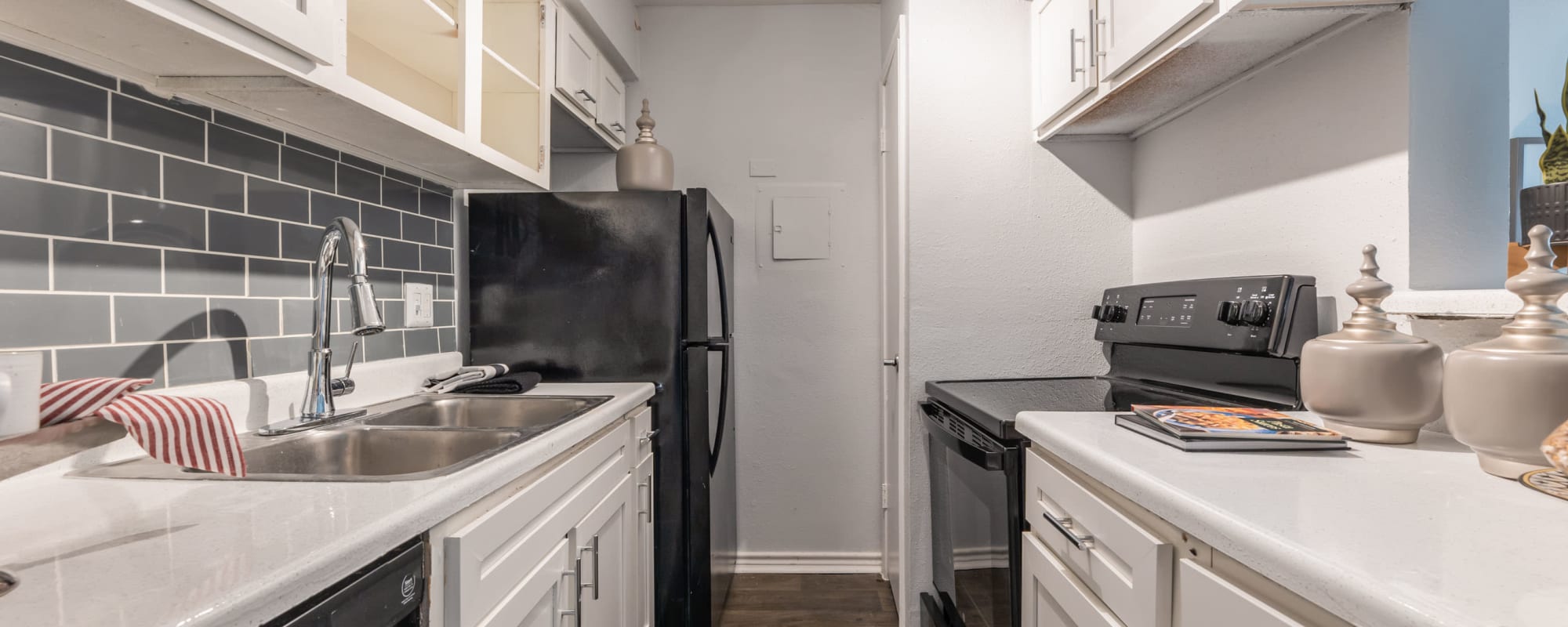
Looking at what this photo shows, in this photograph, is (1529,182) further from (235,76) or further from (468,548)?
(235,76)

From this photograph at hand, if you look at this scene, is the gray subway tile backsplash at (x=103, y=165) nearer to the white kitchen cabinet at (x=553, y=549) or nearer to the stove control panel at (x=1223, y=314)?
the white kitchen cabinet at (x=553, y=549)

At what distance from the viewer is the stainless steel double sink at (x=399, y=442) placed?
886mm

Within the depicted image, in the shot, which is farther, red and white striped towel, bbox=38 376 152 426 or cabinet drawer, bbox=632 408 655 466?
cabinet drawer, bbox=632 408 655 466

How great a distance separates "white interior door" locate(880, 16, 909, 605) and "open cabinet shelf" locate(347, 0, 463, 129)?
123cm

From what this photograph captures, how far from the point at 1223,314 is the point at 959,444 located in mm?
622

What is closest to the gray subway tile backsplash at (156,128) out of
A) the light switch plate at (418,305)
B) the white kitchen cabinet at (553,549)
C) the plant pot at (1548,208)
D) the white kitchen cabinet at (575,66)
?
the light switch plate at (418,305)

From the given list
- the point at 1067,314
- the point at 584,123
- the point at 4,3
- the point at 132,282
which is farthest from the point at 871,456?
the point at 4,3

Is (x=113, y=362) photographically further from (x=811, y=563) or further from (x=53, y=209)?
(x=811, y=563)

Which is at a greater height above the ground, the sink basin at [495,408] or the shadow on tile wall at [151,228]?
the shadow on tile wall at [151,228]

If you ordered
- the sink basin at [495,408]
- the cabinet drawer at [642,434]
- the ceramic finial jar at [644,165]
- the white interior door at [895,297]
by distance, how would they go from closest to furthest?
1. the sink basin at [495,408]
2. the cabinet drawer at [642,434]
3. the white interior door at [895,297]
4. the ceramic finial jar at [644,165]

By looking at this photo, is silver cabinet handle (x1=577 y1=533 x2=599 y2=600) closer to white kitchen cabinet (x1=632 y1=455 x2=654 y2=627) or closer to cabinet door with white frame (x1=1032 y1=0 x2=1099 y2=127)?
white kitchen cabinet (x1=632 y1=455 x2=654 y2=627)

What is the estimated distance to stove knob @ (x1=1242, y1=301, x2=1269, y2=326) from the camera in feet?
4.23

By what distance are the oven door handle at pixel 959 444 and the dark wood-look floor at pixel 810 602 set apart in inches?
36.3

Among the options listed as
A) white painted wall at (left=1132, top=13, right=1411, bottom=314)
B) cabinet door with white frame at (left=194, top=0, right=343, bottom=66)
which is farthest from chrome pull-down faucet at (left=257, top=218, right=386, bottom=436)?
white painted wall at (left=1132, top=13, right=1411, bottom=314)
